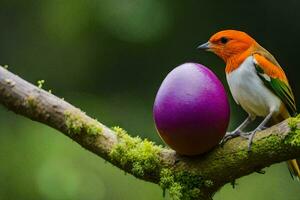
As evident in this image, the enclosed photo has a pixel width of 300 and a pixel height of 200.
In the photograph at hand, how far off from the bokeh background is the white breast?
2.41 metres

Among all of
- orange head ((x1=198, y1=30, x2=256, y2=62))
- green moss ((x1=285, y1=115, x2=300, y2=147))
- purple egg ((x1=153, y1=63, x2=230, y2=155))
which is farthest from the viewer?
orange head ((x1=198, y1=30, x2=256, y2=62))

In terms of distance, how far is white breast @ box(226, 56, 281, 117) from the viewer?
11.0 ft

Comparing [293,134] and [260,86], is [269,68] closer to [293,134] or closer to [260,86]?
[260,86]

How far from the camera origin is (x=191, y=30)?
6457 millimetres

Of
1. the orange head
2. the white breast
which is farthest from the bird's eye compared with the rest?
the white breast

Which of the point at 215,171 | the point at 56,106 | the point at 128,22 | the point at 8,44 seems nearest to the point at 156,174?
the point at 215,171

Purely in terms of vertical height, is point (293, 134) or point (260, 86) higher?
point (260, 86)

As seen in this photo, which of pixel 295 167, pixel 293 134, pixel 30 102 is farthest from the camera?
pixel 295 167

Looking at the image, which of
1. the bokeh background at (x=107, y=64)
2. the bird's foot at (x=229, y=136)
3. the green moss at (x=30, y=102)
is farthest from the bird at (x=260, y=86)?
the bokeh background at (x=107, y=64)

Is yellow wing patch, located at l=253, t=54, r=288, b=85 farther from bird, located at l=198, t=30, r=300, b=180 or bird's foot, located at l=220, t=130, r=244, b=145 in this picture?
bird's foot, located at l=220, t=130, r=244, b=145

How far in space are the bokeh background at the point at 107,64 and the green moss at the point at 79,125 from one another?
2542 millimetres

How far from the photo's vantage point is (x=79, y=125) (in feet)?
10.3

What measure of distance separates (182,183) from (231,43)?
2.48 feet

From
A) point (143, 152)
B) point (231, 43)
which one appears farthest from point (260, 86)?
point (143, 152)
